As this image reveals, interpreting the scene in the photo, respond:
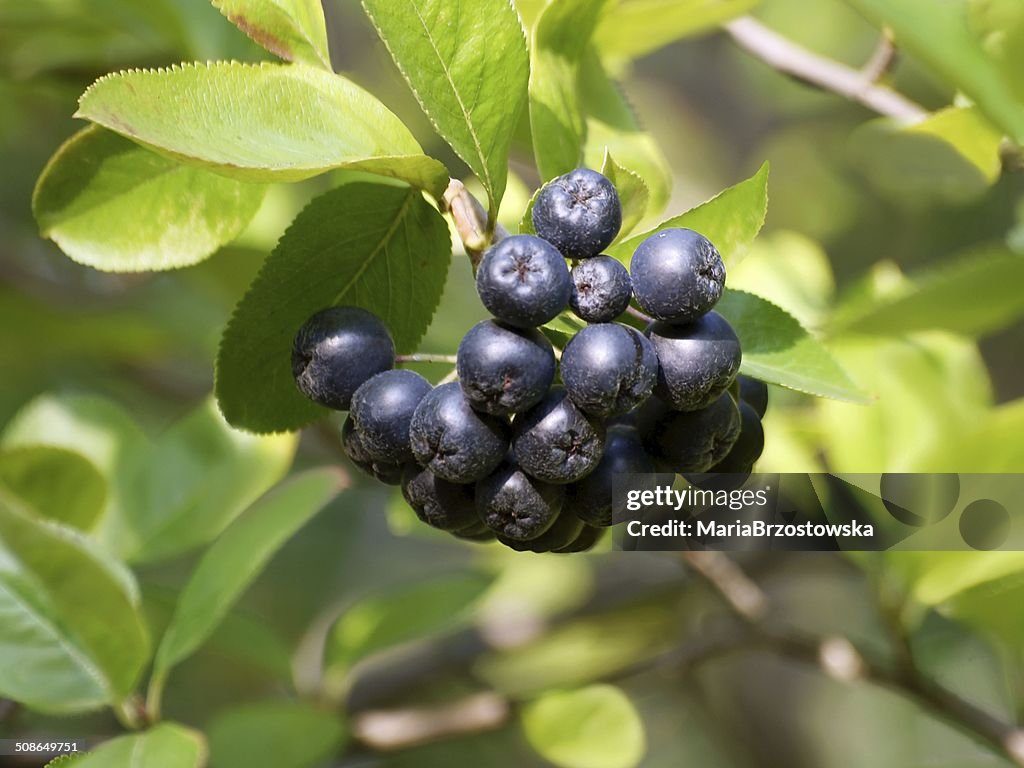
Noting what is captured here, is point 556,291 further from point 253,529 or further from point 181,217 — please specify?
point 253,529

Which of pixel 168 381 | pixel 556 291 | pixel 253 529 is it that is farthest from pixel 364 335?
Answer: pixel 168 381

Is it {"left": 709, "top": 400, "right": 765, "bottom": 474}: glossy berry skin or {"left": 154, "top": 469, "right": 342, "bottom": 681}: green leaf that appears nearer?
{"left": 709, "top": 400, "right": 765, "bottom": 474}: glossy berry skin

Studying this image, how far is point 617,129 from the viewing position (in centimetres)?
147

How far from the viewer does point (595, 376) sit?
36.5 inches

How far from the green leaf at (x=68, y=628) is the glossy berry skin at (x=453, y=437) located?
1.86 ft

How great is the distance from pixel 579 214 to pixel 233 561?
0.72 metres

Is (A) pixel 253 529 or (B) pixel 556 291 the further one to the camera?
(A) pixel 253 529

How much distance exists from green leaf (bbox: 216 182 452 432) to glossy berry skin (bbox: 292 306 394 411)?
6cm

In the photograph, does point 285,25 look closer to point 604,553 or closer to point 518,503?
point 518,503

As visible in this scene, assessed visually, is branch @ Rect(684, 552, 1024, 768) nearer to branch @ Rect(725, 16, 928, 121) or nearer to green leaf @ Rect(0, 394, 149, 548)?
branch @ Rect(725, 16, 928, 121)

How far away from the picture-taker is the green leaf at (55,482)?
5.20 ft

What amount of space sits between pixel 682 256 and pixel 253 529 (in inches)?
30.5

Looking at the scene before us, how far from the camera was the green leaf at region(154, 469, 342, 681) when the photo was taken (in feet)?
4.54

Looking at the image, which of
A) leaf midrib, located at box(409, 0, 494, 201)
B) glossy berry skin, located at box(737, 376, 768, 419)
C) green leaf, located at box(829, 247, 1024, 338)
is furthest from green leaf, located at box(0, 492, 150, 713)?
green leaf, located at box(829, 247, 1024, 338)
